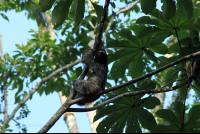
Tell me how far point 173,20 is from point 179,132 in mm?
1867

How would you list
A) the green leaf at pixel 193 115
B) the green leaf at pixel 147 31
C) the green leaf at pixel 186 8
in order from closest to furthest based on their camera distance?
the green leaf at pixel 186 8, the green leaf at pixel 147 31, the green leaf at pixel 193 115

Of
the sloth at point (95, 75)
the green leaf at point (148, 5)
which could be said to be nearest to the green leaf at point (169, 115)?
the sloth at point (95, 75)

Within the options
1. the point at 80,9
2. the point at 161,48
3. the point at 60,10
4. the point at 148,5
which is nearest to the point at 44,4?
the point at 60,10

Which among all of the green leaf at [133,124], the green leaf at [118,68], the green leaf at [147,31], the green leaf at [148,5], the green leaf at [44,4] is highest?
the green leaf at [44,4]

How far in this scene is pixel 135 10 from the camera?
6.42 metres

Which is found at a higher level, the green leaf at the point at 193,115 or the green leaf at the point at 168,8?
the green leaf at the point at 168,8

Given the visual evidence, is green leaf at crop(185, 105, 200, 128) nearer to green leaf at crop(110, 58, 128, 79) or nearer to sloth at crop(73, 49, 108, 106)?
green leaf at crop(110, 58, 128, 79)

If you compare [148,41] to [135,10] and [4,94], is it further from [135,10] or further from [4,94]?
[4,94]

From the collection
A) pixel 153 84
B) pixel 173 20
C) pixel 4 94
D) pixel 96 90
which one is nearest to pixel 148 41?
pixel 173 20

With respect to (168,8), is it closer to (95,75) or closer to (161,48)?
(161,48)

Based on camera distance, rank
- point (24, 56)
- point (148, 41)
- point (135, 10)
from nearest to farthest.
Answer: point (148, 41), point (24, 56), point (135, 10)

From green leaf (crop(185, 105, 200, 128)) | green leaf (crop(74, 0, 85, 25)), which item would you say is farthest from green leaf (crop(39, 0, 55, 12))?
green leaf (crop(185, 105, 200, 128))

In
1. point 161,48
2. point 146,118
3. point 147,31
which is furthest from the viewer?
point 161,48

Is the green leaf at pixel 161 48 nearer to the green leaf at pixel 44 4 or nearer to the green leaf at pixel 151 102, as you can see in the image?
the green leaf at pixel 151 102
